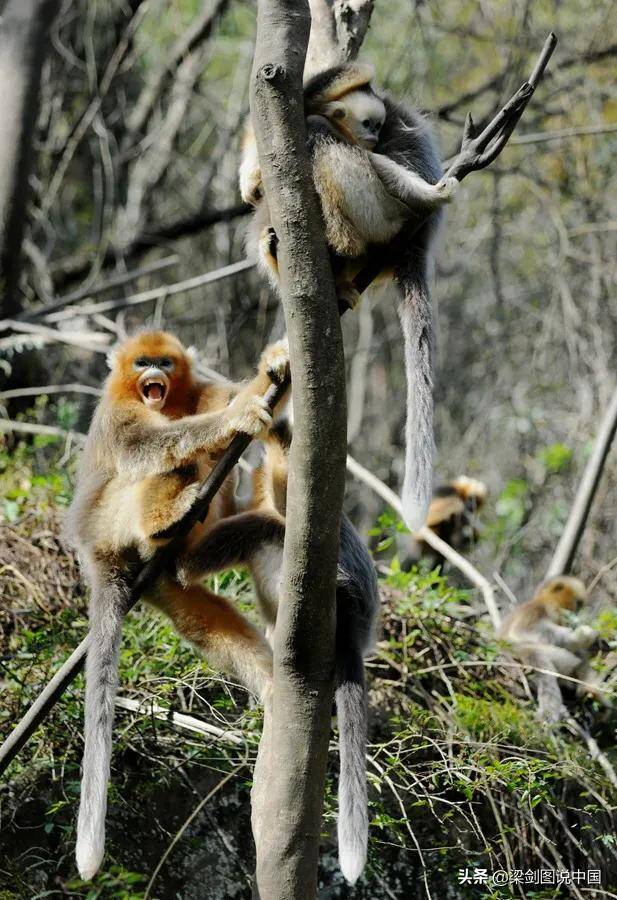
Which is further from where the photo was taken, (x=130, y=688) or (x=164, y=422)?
(x=130, y=688)

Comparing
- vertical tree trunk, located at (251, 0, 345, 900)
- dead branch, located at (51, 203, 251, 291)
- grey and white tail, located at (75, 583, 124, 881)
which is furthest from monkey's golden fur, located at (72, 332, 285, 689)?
dead branch, located at (51, 203, 251, 291)

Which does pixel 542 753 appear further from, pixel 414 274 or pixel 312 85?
pixel 312 85

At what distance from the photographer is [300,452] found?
262 cm

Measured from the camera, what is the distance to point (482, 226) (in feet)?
33.3

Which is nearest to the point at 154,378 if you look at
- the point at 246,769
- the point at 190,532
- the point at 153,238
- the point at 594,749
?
the point at 190,532

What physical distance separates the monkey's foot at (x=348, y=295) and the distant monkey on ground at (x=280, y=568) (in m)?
A: 0.54

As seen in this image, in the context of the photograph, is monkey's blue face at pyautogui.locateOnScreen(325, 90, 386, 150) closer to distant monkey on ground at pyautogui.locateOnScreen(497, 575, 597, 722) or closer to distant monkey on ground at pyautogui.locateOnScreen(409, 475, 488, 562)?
distant monkey on ground at pyautogui.locateOnScreen(497, 575, 597, 722)

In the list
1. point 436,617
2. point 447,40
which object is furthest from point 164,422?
point 447,40

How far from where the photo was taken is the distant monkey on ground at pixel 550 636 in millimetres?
4795

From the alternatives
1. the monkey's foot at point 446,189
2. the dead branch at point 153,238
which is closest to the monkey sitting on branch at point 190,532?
the monkey's foot at point 446,189

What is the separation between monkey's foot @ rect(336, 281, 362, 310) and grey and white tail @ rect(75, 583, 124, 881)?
1.30 m

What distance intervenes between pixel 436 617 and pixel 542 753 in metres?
0.88

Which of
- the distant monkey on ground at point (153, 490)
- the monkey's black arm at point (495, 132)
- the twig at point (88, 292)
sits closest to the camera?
the monkey's black arm at point (495, 132)

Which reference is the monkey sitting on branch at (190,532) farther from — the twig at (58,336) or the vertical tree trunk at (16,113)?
the vertical tree trunk at (16,113)
